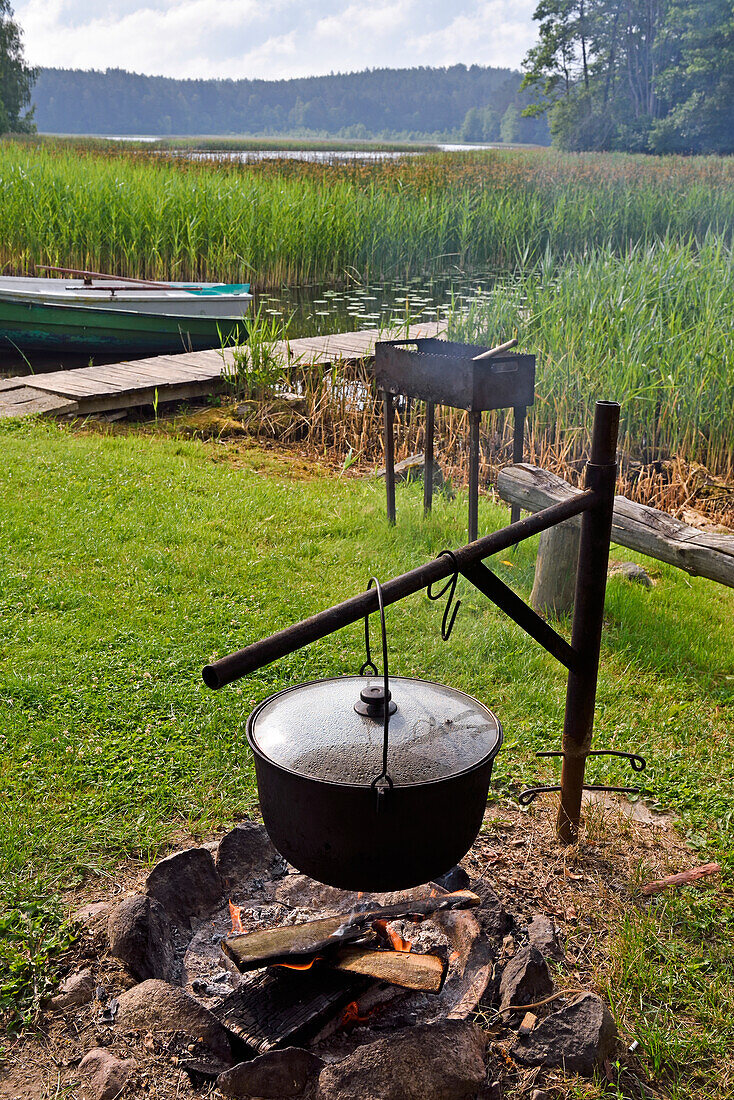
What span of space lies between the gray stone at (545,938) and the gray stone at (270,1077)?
2.22ft

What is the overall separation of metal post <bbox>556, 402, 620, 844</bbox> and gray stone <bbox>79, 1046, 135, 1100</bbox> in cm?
143

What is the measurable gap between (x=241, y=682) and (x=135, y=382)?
210 inches

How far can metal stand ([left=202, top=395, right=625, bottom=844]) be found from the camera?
1623 mm

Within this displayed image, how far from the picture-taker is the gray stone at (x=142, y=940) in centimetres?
203

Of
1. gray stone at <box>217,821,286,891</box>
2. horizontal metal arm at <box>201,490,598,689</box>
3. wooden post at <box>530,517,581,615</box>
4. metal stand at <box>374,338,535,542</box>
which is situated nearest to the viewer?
horizontal metal arm at <box>201,490,598,689</box>

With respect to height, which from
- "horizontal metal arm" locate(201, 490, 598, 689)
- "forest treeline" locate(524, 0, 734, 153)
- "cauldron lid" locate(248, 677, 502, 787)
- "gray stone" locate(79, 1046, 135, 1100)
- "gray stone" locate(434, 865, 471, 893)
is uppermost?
"forest treeline" locate(524, 0, 734, 153)

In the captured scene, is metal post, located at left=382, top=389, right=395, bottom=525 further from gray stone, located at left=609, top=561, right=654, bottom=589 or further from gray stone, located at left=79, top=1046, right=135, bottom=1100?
gray stone, located at left=79, top=1046, right=135, bottom=1100

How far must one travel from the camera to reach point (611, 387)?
6.27 metres

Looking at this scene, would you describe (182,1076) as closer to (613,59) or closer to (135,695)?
(135,695)

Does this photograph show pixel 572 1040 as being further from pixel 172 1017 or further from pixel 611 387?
pixel 611 387

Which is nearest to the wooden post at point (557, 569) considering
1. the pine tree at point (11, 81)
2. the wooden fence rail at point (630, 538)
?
the wooden fence rail at point (630, 538)

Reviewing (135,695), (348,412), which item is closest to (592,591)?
(135,695)

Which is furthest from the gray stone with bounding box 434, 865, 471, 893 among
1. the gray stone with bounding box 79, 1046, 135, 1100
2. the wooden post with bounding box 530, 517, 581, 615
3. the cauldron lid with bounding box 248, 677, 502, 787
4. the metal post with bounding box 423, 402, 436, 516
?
the metal post with bounding box 423, 402, 436, 516

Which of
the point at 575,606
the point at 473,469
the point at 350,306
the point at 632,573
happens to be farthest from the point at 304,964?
the point at 350,306
